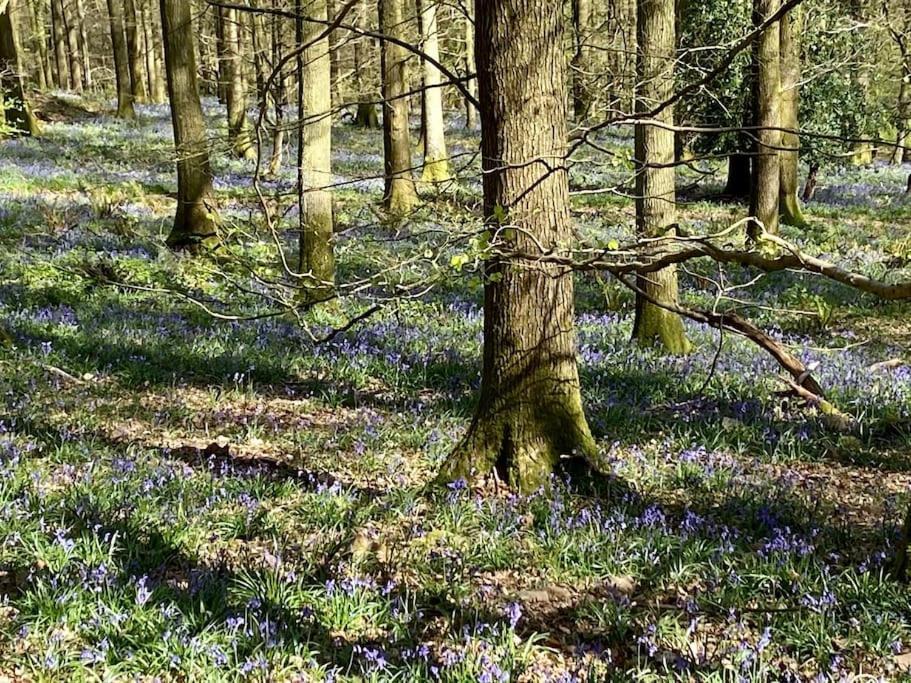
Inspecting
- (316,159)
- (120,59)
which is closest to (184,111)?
(316,159)

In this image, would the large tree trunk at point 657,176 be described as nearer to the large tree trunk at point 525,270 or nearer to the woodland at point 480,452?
the woodland at point 480,452

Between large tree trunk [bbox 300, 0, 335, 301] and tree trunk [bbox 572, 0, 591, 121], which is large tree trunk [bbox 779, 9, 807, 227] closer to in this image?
tree trunk [bbox 572, 0, 591, 121]

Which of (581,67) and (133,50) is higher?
(133,50)

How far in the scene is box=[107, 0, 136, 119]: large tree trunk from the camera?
29594 millimetres

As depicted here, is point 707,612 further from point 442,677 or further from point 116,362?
point 116,362

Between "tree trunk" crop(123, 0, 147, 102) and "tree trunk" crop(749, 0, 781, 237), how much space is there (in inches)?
1029

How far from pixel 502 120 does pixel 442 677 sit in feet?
9.69

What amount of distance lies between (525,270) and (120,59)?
30.0m

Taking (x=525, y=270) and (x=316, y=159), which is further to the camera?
(x=316, y=159)

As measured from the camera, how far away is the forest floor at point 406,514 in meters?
3.37

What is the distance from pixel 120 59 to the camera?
30.2 meters

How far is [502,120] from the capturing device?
4.67 meters

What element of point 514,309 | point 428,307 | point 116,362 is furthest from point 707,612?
point 428,307

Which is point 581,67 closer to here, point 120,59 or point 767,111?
point 767,111
